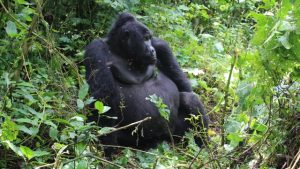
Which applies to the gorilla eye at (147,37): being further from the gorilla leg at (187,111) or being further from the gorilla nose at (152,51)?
the gorilla leg at (187,111)

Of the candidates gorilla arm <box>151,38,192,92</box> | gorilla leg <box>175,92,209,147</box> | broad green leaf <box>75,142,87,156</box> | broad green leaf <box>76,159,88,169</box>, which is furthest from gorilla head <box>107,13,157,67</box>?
broad green leaf <box>76,159,88,169</box>

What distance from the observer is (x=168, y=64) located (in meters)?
4.35

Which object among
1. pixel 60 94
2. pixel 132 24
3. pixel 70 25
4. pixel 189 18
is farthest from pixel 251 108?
pixel 189 18

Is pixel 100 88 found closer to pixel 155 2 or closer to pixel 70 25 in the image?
pixel 70 25

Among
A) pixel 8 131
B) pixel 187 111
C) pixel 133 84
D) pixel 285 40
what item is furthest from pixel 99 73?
pixel 285 40

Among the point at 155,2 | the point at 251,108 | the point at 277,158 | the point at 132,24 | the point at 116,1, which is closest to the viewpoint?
the point at 277,158

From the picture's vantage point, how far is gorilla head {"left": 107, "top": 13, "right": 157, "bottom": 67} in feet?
13.1

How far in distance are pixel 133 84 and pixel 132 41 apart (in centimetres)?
32

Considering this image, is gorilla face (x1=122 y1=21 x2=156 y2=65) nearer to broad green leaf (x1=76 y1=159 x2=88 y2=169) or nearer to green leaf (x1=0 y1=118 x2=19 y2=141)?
green leaf (x1=0 y1=118 x2=19 y2=141)

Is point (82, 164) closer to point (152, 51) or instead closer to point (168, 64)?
point (152, 51)

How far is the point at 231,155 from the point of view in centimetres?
238

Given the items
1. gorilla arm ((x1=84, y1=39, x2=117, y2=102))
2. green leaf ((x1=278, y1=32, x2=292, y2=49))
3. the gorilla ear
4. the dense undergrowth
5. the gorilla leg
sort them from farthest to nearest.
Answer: the gorilla leg
the gorilla ear
gorilla arm ((x1=84, y1=39, x2=117, y2=102))
the dense undergrowth
green leaf ((x1=278, y1=32, x2=292, y2=49))

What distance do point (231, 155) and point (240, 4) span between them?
479 cm

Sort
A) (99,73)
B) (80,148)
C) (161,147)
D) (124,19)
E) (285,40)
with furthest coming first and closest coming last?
(124,19) → (99,73) → (161,147) → (80,148) → (285,40)
